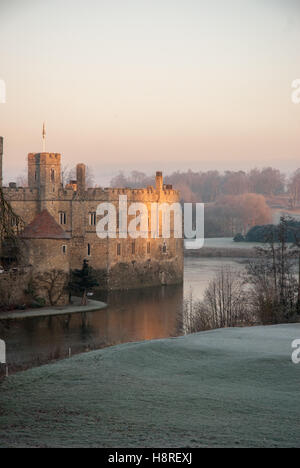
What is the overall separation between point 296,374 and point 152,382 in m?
2.94

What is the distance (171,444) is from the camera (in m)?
10.0

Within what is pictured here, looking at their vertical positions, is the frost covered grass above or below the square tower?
below

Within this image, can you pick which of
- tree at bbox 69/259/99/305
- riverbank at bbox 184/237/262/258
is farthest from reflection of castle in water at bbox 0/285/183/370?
riverbank at bbox 184/237/262/258

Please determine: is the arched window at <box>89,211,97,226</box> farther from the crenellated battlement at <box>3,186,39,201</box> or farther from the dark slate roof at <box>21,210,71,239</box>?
the dark slate roof at <box>21,210,71,239</box>

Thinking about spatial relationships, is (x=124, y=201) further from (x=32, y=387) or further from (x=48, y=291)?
(x=32, y=387)

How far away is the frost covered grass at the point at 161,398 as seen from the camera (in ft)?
34.3

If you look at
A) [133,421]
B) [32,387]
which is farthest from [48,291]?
[133,421]

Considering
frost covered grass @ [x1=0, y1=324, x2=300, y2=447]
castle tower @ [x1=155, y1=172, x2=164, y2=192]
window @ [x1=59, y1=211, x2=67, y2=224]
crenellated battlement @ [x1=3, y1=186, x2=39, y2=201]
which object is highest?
castle tower @ [x1=155, y1=172, x2=164, y2=192]

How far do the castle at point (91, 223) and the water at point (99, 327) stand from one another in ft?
8.44

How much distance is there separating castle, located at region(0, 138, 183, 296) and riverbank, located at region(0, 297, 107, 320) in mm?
5592

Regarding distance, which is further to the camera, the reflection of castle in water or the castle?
the castle

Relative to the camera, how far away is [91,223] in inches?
1752

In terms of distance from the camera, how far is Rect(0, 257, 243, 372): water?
23.1m

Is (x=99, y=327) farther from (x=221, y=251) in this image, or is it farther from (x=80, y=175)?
(x=221, y=251)
